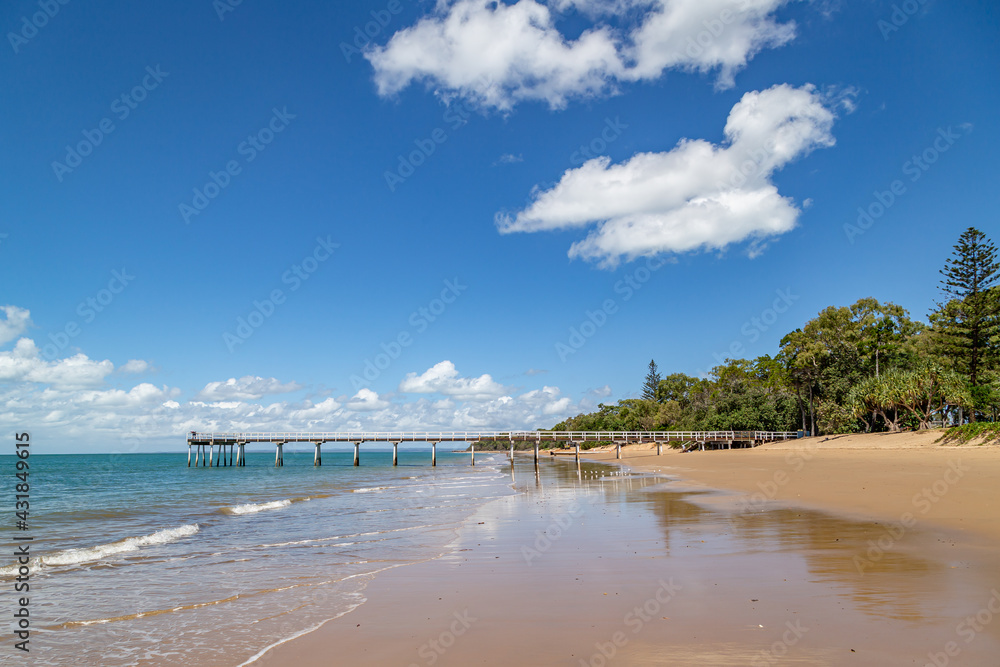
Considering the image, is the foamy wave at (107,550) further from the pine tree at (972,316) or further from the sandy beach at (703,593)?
the pine tree at (972,316)

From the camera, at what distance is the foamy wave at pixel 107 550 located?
11.6m

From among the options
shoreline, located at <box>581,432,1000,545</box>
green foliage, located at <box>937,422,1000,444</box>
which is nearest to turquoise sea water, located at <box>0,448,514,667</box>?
shoreline, located at <box>581,432,1000,545</box>

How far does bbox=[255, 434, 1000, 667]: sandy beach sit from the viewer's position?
516 centimetres

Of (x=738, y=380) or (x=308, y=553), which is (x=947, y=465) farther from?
(x=738, y=380)

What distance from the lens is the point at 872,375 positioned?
183 feet

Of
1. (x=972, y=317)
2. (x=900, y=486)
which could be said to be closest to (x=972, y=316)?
(x=972, y=317)

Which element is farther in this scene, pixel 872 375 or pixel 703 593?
pixel 872 375

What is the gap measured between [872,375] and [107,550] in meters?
63.8

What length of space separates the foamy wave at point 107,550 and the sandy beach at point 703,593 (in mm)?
7734

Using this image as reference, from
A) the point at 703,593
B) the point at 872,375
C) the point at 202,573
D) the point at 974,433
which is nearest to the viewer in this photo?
the point at 703,593

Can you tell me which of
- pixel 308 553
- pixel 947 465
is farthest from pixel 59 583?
pixel 947 465

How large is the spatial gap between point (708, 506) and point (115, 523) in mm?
19310

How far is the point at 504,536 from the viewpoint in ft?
41.9

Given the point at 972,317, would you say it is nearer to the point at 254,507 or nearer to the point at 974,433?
the point at 974,433
